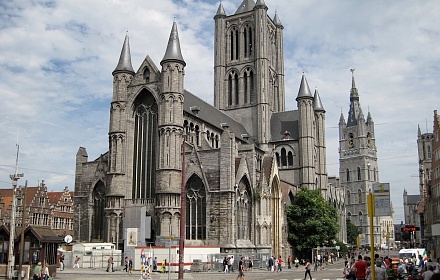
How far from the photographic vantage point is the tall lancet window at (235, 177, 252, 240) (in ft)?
152

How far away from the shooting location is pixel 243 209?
156ft

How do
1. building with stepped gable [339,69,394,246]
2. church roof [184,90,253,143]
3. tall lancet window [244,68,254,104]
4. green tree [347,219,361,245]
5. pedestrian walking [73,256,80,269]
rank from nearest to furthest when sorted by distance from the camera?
pedestrian walking [73,256,80,269], church roof [184,90,253,143], tall lancet window [244,68,254,104], green tree [347,219,361,245], building with stepped gable [339,69,394,246]

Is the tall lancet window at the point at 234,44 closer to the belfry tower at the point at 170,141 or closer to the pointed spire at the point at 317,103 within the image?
the pointed spire at the point at 317,103

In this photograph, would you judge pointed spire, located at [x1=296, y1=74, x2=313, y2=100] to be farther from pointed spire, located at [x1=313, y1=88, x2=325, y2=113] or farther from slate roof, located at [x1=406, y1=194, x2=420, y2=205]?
slate roof, located at [x1=406, y1=194, x2=420, y2=205]

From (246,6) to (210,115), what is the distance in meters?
25.6

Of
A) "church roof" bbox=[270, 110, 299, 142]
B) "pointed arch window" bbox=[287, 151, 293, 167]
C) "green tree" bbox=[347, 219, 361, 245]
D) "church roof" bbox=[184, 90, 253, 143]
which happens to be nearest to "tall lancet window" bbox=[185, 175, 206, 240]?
"church roof" bbox=[184, 90, 253, 143]

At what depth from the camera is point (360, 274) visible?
16.5 metres

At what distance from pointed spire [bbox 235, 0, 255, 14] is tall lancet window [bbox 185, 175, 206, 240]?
127ft

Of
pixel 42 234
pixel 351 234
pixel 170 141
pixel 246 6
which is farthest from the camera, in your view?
pixel 351 234

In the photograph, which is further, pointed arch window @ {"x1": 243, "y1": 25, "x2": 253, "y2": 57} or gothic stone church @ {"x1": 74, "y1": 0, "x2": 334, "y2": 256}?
pointed arch window @ {"x1": 243, "y1": 25, "x2": 253, "y2": 57}

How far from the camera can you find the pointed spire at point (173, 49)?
155ft

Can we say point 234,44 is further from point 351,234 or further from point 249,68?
point 351,234

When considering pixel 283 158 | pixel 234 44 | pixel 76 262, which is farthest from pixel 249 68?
pixel 76 262

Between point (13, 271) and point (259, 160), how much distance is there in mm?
41207
